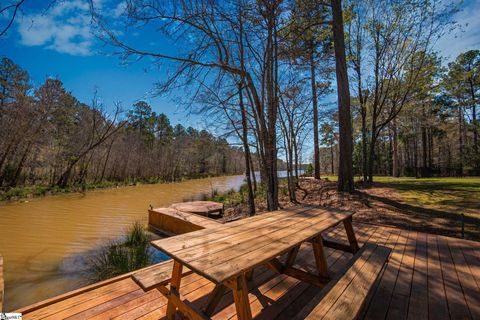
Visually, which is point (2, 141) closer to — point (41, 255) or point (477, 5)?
point (41, 255)

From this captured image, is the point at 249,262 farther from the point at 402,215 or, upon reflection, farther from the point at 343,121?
the point at 343,121

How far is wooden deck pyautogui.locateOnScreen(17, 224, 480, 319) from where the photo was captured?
1.71 m

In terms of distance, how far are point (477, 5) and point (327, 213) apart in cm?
820

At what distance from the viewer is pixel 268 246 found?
1.46 m

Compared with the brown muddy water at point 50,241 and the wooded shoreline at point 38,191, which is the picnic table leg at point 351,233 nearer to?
the brown muddy water at point 50,241

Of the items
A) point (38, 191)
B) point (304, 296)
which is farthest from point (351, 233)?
point (38, 191)

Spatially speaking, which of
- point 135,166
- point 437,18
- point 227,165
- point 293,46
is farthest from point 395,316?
point 227,165

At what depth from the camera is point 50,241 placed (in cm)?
495

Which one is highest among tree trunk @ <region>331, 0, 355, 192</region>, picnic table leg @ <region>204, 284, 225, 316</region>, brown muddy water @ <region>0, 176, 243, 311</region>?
tree trunk @ <region>331, 0, 355, 192</region>

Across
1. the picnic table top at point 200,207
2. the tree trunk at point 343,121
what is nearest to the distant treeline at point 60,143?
the picnic table top at point 200,207

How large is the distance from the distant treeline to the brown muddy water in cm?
384

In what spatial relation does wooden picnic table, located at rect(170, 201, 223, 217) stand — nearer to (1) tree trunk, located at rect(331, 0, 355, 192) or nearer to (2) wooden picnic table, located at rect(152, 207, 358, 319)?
(1) tree trunk, located at rect(331, 0, 355, 192)

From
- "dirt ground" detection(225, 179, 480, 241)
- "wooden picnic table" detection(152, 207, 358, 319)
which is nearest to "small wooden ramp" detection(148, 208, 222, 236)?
"wooden picnic table" detection(152, 207, 358, 319)

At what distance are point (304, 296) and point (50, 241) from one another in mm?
5959
